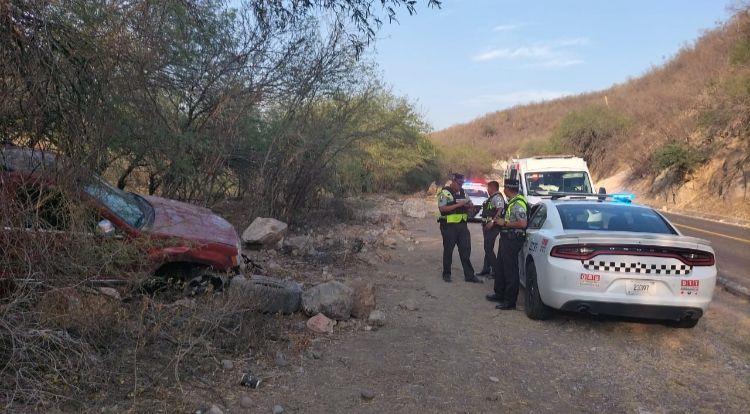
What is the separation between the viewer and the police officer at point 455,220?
8648 mm

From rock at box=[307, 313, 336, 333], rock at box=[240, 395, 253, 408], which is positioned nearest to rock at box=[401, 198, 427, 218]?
rock at box=[307, 313, 336, 333]

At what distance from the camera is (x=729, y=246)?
14.0 metres

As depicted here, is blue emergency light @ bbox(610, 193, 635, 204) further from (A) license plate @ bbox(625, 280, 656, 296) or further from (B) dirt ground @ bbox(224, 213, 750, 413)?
(A) license plate @ bbox(625, 280, 656, 296)

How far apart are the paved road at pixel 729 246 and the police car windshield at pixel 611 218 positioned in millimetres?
3426

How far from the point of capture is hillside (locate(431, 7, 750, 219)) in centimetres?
2541

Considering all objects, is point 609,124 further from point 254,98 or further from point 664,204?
point 254,98

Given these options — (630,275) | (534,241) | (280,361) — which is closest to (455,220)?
(534,241)

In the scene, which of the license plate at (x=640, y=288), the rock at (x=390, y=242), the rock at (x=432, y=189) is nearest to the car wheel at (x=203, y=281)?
the license plate at (x=640, y=288)

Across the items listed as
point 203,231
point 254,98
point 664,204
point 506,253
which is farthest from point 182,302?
point 664,204

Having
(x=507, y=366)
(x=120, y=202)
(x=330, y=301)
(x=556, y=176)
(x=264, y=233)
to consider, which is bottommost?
(x=507, y=366)

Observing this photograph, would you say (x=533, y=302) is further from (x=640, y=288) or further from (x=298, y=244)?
(x=298, y=244)

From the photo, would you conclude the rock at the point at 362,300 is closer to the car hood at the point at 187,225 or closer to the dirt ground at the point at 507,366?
the dirt ground at the point at 507,366

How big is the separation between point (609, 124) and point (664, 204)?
21.8 metres

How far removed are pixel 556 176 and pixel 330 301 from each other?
10361 millimetres
